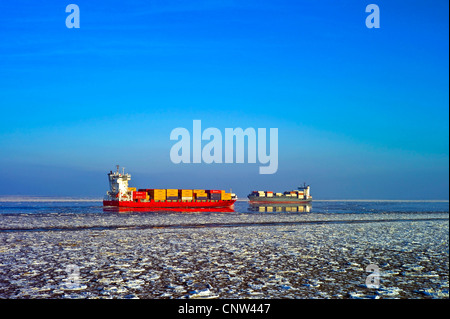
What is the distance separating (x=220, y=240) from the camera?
14.7m

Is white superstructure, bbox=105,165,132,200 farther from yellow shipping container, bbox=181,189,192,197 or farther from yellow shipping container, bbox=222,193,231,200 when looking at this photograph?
yellow shipping container, bbox=222,193,231,200

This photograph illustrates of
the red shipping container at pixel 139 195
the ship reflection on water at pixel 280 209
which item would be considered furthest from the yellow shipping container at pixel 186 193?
the ship reflection on water at pixel 280 209

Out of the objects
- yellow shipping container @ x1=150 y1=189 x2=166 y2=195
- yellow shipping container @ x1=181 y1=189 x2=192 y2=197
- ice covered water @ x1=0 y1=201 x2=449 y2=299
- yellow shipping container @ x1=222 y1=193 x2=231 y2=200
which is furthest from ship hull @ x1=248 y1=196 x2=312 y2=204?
ice covered water @ x1=0 y1=201 x2=449 y2=299

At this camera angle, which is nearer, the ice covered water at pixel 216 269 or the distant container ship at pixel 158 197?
the ice covered water at pixel 216 269

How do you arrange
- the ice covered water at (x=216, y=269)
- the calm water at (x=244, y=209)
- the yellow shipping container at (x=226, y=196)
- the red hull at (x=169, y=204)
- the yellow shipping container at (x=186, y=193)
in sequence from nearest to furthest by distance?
the ice covered water at (x=216, y=269)
the calm water at (x=244, y=209)
the red hull at (x=169, y=204)
the yellow shipping container at (x=186, y=193)
the yellow shipping container at (x=226, y=196)

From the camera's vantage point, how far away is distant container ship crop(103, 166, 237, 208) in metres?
45.7

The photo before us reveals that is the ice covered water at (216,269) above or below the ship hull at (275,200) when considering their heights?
above

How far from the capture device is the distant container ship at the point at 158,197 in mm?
45719

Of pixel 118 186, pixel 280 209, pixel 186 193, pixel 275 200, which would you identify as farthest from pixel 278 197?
pixel 118 186

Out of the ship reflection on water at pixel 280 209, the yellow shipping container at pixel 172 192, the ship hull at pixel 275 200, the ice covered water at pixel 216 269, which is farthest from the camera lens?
the ship hull at pixel 275 200

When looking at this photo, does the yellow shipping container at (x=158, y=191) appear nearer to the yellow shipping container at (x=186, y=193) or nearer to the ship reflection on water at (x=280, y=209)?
the yellow shipping container at (x=186, y=193)
